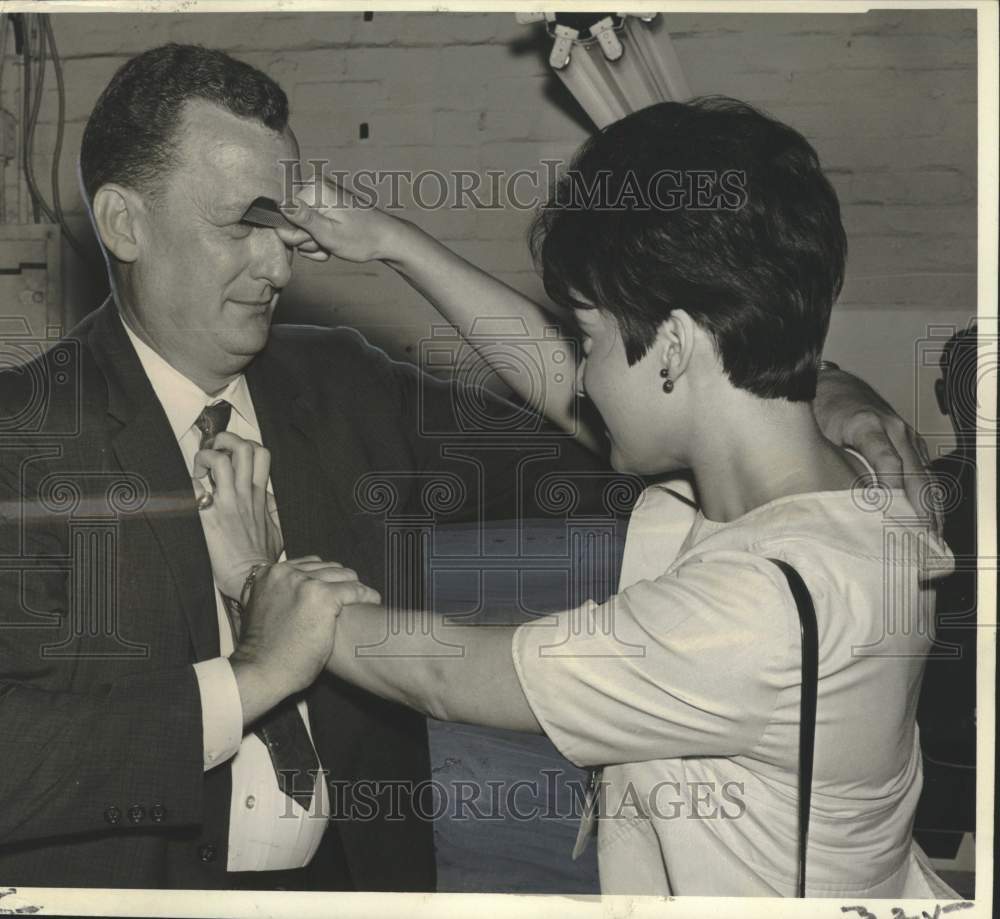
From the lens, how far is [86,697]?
1.93 m

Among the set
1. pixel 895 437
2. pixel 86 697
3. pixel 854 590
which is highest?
pixel 895 437

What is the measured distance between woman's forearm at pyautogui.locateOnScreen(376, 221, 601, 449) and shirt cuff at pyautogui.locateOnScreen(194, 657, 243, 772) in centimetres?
65

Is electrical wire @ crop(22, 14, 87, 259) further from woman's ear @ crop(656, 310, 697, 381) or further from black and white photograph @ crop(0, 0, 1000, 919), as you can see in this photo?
woman's ear @ crop(656, 310, 697, 381)

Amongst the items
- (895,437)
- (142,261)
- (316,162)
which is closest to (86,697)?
(142,261)

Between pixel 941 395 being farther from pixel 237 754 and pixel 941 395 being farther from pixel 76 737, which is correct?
pixel 76 737

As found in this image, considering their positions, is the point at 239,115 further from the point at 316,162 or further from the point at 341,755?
the point at 341,755

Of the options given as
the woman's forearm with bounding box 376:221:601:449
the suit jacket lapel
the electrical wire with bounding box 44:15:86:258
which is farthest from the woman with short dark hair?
the electrical wire with bounding box 44:15:86:258

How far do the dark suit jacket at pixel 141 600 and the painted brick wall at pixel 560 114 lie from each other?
0.13 m

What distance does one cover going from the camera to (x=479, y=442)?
6.82 feet

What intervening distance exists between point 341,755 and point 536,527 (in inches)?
18.8

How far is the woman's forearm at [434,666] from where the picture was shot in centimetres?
182
